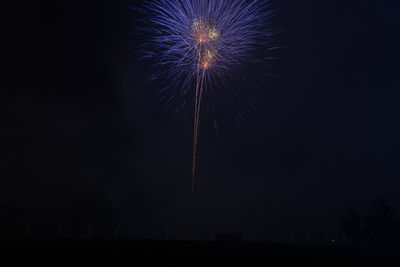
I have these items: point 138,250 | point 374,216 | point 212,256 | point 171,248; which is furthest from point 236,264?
point 374,216

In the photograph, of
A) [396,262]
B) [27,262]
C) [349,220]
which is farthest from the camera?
[349,220]

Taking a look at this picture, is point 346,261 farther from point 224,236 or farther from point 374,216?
point 374,216

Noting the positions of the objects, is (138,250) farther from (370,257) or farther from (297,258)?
(370,257)

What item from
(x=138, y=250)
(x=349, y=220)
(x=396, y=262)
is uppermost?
(x=349, y=220)

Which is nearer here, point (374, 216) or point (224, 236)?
point (224, 236)

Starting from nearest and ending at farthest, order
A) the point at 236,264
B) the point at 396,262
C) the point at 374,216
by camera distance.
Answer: the point at 236,264
the point at 396,262
the point at 374,216

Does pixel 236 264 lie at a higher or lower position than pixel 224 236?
lower
